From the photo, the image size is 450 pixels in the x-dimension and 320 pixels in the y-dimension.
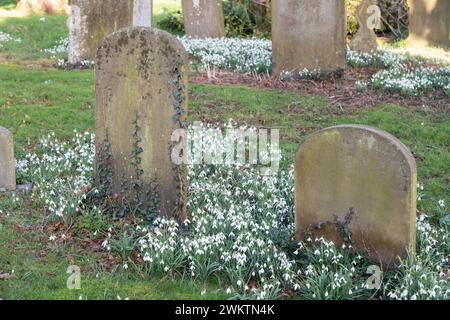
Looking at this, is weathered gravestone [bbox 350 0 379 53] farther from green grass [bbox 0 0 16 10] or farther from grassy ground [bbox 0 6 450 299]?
green grass [bbox 0 0 16 10]

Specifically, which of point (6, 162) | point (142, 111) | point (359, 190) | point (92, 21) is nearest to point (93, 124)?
point (6, 162)

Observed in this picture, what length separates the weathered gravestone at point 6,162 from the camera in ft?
26.4

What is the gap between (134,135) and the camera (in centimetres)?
735

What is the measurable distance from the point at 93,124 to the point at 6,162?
8.51ft

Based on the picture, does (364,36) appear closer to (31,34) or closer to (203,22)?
(203,22)

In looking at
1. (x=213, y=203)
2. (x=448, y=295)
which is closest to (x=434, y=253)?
(x=448, y=295)

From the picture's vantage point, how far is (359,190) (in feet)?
20.8

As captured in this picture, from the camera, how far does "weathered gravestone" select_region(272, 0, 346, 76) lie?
508 inches

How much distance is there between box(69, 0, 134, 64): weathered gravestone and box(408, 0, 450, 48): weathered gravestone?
28.2 feet

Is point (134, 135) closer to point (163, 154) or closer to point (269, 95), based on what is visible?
point (163, 154)

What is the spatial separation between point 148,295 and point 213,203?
2.04 m

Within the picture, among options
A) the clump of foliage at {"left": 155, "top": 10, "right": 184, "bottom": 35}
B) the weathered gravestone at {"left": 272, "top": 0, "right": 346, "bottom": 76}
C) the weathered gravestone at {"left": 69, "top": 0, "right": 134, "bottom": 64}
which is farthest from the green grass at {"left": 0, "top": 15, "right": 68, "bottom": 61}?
the weathered gravestone at {"left": 272, "top": 0, "right": 346, "bottom": 76}

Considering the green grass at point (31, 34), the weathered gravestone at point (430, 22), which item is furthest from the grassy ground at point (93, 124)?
the weathered gravestone at point (430, 22)

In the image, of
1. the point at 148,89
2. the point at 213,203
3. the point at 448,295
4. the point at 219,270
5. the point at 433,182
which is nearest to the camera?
the point at 448,295
